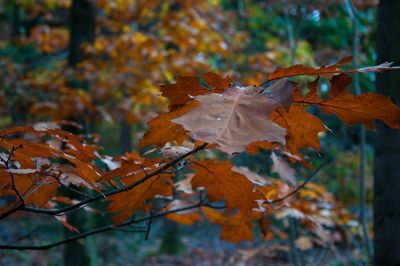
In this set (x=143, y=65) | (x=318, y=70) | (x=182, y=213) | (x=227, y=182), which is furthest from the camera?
(x=143, y=65)

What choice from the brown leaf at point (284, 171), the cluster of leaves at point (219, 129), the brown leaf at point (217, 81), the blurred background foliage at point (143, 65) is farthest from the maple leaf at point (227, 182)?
the blurred background foliage at point (143, 65)

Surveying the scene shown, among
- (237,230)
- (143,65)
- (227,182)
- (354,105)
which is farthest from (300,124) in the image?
(143,65)

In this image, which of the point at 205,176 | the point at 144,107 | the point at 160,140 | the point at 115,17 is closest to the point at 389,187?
the point at 205,176

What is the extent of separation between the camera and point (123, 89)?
4.52 metres

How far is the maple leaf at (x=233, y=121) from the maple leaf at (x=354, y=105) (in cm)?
13

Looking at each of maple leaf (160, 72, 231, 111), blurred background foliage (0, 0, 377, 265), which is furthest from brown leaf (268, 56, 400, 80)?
blurred background foliage (0, 0, 377, 265)

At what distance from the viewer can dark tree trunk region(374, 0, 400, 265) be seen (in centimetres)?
140

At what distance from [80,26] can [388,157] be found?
3.59 metres

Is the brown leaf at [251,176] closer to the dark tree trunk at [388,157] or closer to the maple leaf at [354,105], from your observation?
the maple leaf at [354,105]

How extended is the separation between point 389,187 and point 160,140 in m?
0.96

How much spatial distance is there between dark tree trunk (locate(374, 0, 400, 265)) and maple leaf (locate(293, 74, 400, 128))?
2.19 ft

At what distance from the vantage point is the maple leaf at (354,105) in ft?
2.53

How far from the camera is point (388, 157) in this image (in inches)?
55.9

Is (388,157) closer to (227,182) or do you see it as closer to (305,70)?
(227,182)
